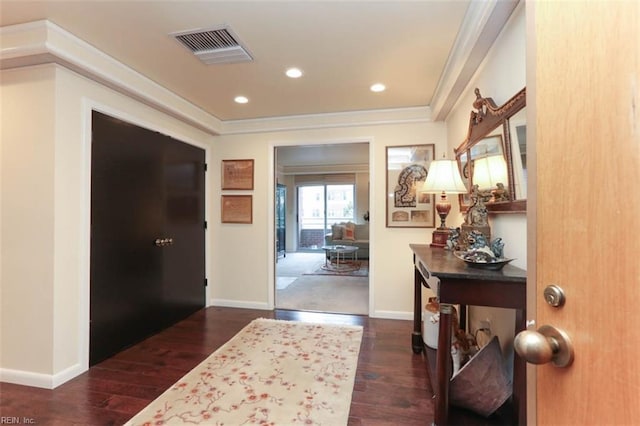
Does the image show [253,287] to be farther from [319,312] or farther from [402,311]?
[402,311]

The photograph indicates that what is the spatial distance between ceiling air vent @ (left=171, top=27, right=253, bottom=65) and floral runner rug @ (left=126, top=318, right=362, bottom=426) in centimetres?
239

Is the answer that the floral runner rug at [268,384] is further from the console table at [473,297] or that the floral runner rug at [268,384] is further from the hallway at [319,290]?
the hallway at [319,290]

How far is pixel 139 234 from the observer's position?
9.24 feet

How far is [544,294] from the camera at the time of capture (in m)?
0.59

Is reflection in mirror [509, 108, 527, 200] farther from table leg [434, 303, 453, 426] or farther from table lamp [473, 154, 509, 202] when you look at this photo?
table leg [434, 303, 453, 426]

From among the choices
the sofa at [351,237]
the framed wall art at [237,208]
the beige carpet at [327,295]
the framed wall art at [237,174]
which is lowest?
the beige carpet at [327,295]

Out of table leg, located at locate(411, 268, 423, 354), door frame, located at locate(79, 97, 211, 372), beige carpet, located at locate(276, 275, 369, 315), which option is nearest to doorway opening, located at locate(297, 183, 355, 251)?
beige carpet, located at locate(276, 275, 369, 315)

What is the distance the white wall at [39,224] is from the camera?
83.5 inches

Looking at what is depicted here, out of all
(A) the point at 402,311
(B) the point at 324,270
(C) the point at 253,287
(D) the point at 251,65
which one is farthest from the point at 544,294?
(B) the point at 324,270

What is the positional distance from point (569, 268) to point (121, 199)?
9.88ft

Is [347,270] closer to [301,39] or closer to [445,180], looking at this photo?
[445,180]

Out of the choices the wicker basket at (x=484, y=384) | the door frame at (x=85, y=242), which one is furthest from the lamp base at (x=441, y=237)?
the door frame at (x=85, y=242)

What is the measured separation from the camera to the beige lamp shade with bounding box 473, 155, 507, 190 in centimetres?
178

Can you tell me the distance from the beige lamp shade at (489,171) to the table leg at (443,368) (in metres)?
0.84
